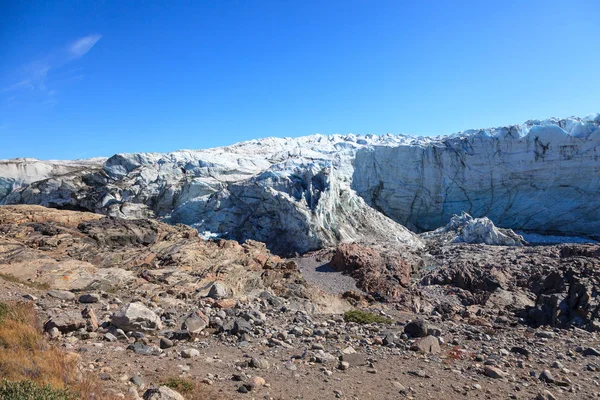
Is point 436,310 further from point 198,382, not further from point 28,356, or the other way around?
point 28,356

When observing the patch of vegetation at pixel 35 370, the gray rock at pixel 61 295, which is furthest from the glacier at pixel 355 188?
the patch of vegetation at pixel 35 370

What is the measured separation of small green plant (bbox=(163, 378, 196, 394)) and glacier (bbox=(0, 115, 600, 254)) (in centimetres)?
3168

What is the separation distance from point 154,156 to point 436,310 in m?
48.0

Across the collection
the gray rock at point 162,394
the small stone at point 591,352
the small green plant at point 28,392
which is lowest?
the small stone at point 591,352

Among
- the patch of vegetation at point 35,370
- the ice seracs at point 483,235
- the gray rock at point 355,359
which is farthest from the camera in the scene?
the ice seracs at point 483,235

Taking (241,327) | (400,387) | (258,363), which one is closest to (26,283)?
(241,327)

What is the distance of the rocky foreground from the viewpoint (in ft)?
24.7

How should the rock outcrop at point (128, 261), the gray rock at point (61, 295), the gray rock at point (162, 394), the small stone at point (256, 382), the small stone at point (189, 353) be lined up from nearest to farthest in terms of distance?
the gray rock at point (162, 394)
the small stone at point (256, 382)
the small stone at point (189, 353)
the gray rock at point (61, 295)
the rock outcrop at point (128, 261)

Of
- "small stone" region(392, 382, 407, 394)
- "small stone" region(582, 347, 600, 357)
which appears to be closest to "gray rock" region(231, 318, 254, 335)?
"small stone" region(392, 382, 407, 394)

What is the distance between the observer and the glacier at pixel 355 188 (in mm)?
41531

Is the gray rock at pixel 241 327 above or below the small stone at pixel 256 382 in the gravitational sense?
below

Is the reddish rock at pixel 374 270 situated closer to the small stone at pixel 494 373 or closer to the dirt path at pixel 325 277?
the dirt path at pixel 325 277

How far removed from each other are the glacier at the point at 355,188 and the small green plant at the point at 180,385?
31679mm

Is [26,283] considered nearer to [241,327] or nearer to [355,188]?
[241,327]
